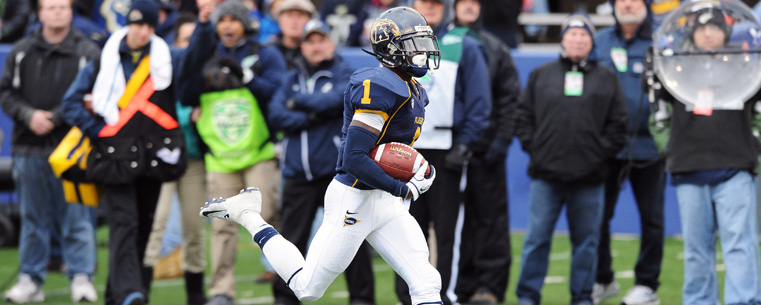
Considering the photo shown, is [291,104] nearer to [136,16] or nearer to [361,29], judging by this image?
[136,16]

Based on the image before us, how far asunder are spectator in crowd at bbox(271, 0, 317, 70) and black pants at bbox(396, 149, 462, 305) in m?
1.73

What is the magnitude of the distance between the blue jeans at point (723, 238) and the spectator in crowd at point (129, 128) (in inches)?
138

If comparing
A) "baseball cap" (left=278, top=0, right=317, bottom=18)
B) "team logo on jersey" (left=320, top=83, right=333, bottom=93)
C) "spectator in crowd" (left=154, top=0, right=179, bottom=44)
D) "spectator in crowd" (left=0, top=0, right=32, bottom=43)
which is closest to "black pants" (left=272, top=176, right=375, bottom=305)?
"team logo on jersey" (left=320, top=83, right=333, bottom=93)

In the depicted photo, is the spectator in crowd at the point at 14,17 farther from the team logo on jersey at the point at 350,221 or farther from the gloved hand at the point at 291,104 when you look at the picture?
the team logo on jersey at the point at 350,221

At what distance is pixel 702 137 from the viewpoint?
7.09 m

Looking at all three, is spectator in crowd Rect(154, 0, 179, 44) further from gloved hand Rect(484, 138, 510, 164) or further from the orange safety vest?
gloved hand Rect(484, 138, 510, 164)

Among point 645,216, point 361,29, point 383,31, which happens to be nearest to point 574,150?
point 645,216

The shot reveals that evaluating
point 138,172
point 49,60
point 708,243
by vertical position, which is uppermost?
point 49,60

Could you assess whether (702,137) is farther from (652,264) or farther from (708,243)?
(652,264)

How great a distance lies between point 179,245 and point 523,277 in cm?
337

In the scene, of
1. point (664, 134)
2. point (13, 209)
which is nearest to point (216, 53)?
point (664, 134)

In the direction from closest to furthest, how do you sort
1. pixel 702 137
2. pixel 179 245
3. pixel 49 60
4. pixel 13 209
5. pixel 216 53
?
pixel 702 137 → pixel 216 53 → pixel 49 60 → pixel 179 245 → pixel 13 209

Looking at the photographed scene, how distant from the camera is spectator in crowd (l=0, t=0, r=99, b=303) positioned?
28.8 feet

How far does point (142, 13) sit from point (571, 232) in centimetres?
348
